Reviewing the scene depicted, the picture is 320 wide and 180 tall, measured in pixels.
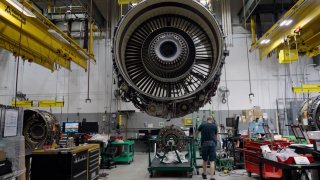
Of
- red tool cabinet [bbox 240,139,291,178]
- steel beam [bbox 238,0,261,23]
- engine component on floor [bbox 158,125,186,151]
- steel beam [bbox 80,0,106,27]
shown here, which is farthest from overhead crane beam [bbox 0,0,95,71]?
steel beam [bbox 238,0,261,23]

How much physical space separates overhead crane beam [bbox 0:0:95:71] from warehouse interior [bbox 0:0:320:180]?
4cm

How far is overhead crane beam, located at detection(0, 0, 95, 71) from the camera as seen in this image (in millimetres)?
5457

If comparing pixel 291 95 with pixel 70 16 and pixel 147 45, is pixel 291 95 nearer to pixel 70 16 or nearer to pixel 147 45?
pixel 70 16

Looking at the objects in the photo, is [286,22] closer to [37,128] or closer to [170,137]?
[170,137]

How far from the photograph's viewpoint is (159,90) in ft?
7.87

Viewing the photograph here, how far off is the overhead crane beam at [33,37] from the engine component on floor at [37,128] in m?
1.58

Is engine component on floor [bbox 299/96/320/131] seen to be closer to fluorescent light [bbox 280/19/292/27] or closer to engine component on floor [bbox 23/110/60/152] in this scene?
fluorescent light [bbox 280/19/292/27]

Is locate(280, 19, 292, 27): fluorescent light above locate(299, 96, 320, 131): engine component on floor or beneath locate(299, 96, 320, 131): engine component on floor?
above

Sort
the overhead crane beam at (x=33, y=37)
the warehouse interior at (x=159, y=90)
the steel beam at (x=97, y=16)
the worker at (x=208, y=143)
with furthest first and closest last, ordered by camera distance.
Result: the steel beam at (x=97, y=16)
the worker at (x=208, y=143)
the overhead crane beam at (x=33, y=37)
the warehouse interior at (x=159, y=90)

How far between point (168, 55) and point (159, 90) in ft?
1.09

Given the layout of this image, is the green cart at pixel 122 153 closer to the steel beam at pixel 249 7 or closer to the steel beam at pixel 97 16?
the steel beam at pixel 97 16

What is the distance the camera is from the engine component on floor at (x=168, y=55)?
2098mm

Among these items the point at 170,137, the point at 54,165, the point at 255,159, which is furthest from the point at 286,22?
the point at 54,165

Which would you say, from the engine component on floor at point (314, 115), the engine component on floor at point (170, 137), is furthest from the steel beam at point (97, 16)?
the engine component on floor at point (314, 115)
